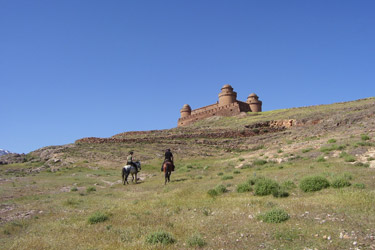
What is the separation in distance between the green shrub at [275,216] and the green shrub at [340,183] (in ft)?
12.7

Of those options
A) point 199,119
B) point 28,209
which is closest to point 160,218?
point 28,209

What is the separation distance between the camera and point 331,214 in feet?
22.0

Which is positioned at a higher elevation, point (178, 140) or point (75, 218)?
point (178, 140)

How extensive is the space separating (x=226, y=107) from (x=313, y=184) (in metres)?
59.0

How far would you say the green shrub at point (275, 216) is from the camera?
6594 millimetres

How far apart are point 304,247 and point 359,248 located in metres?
0.87

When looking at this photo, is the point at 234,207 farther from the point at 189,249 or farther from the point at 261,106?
the point at 261,106

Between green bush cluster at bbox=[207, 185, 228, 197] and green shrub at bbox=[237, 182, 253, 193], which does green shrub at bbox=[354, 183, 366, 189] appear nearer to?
green shrub at bbox=[237, 182, 253, 193]

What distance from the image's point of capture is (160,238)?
5.96 m

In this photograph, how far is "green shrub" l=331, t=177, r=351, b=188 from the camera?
9570 millimetres

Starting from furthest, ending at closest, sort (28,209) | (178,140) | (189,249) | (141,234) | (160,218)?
(178,140), (28,209), (160,218), (141,234), (189,249)

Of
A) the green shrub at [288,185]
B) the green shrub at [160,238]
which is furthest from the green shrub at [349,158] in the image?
the green shrub at [160,238]

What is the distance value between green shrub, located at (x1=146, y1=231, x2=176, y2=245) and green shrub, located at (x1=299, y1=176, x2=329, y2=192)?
5.76 m

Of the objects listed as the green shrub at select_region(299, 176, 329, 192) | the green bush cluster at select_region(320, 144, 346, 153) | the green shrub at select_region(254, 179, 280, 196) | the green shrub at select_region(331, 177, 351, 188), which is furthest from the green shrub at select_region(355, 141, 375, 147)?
the green shrub at select_region(254, 179, 280, 196)
